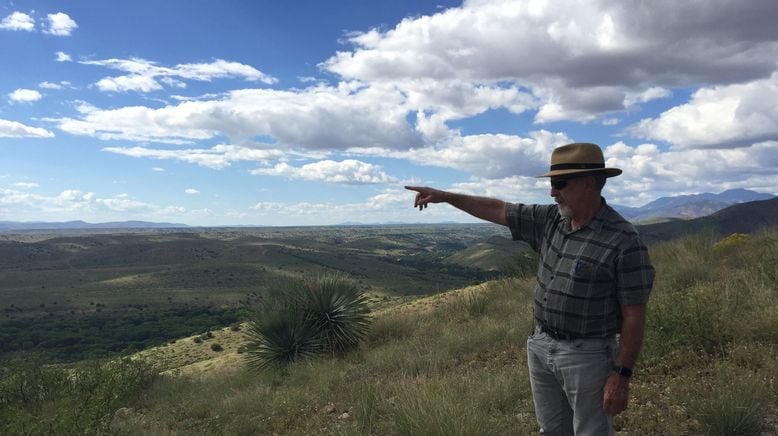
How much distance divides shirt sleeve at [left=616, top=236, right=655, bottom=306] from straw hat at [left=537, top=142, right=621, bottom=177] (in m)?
0.39

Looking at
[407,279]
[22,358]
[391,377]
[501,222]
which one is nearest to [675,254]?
[391,377]

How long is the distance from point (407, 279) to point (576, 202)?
11645 centimetres

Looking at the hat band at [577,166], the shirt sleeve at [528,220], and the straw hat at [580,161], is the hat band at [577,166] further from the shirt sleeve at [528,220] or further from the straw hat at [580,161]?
the shirt sleeve at [528,220]

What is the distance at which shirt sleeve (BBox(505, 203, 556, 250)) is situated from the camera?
3053mm

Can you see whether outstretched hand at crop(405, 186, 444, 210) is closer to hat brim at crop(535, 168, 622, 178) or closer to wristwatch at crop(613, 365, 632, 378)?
hat brim at crop(535, 168, 622, 178)

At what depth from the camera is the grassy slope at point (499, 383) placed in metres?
4.07

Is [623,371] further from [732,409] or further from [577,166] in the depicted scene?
[732,409]

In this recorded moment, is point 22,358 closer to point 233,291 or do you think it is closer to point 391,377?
point 391,377

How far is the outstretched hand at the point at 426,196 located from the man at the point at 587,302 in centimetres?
89

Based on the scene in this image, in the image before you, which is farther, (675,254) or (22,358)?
(675,254)

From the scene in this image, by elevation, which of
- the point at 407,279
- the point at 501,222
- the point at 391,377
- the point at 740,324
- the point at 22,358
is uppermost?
the point at 501,222

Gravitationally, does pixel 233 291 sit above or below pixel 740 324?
below

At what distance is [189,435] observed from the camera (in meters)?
5.50

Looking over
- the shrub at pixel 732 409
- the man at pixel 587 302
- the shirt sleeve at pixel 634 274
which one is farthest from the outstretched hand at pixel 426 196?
the shrub at pixel 732 409
